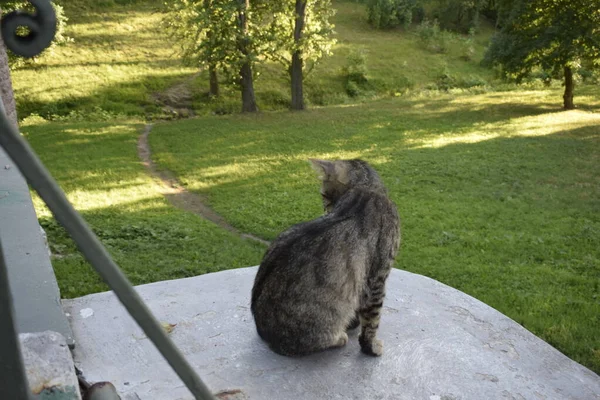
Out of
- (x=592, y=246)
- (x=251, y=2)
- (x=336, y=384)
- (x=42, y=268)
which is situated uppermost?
(x=251, y=2)

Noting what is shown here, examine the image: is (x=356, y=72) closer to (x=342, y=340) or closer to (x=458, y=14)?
(x=458, y=14)

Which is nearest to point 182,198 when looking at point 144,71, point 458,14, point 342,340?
point 342,340

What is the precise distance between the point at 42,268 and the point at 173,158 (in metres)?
11.4

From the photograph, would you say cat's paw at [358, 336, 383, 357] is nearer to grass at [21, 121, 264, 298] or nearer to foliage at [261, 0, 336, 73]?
grass at [21, 121, 264, 298]

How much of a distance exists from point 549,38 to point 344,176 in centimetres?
A: 1775

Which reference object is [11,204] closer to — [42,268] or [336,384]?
[42,268]

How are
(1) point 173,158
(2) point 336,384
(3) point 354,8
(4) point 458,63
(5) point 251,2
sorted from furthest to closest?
(3) point 354,8, (4) point 458,63, (5) point 251,2, (1) point 173,158, (2) point 336,384

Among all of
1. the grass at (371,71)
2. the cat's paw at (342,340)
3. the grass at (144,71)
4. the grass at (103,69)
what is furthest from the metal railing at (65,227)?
the grass at (371,71)

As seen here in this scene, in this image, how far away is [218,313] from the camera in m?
5.02

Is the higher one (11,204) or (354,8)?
(354,8)

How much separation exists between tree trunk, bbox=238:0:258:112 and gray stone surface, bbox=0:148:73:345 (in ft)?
50.7

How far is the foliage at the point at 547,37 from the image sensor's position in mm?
18719

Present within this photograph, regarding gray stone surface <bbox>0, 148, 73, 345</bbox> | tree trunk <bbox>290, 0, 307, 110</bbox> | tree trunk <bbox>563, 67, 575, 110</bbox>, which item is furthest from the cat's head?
tree trunk <bbox>563, 67, 575, 110</bbox>

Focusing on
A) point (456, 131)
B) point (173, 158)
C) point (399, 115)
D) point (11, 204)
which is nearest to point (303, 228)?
point (11, 204)
